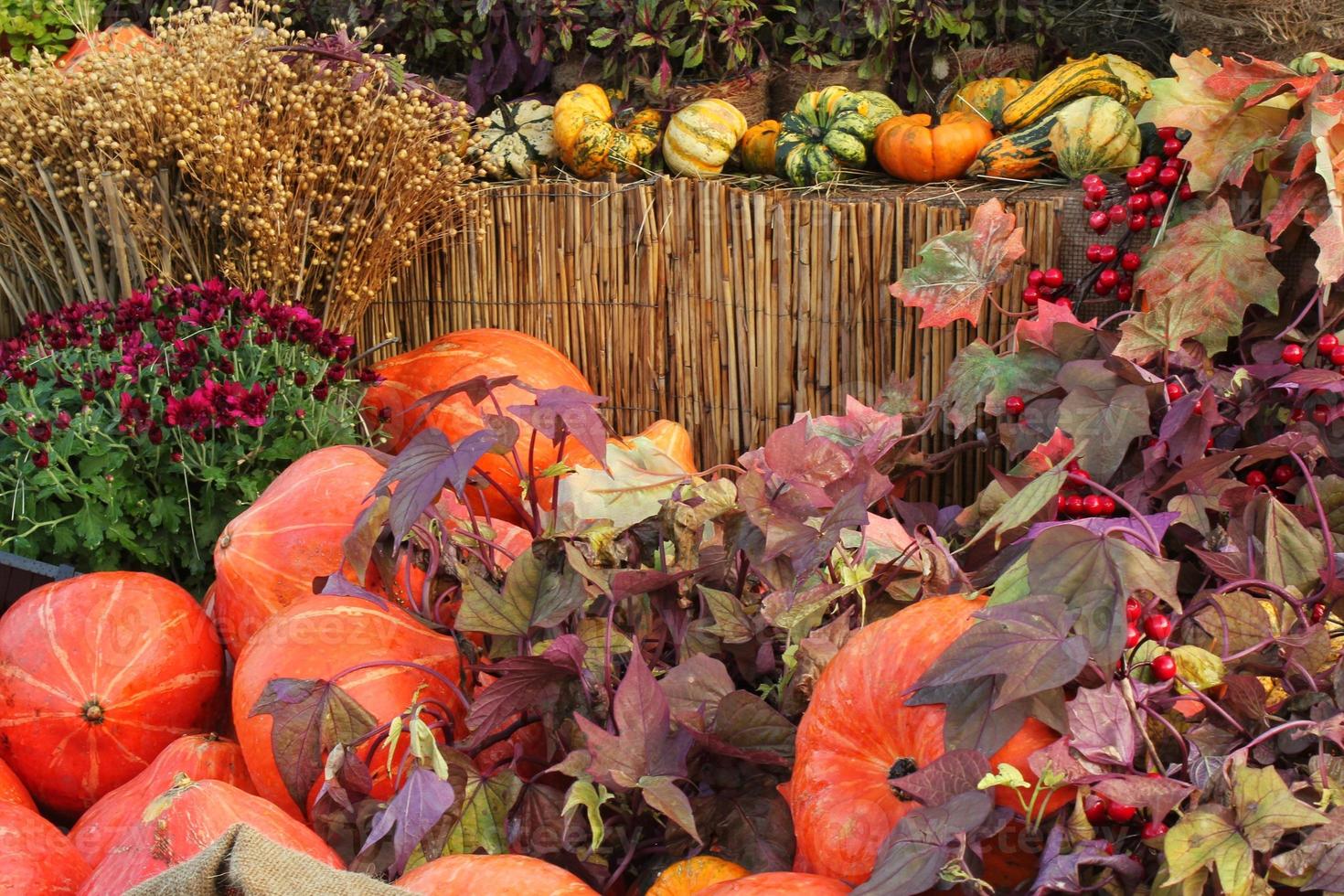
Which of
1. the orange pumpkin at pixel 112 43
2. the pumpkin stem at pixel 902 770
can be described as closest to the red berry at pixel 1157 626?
the pumpkin stem at pixel 902 770

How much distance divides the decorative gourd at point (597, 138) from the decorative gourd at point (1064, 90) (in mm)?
755

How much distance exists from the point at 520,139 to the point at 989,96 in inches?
40.1

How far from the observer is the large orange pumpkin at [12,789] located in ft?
5.26

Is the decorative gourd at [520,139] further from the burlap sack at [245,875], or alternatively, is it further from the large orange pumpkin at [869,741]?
the burlap sack at [245,875]

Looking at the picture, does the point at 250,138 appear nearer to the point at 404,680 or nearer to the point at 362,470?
the point at 362,470

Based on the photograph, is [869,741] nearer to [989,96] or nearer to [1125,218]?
[1125,218]

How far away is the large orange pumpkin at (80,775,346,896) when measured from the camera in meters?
1.13

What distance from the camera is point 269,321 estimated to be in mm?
2207

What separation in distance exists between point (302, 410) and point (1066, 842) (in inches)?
60.4

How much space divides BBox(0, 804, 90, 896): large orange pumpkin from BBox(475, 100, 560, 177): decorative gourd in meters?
1.75

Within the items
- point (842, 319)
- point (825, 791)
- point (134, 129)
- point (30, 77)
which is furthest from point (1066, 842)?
point (30, 77)

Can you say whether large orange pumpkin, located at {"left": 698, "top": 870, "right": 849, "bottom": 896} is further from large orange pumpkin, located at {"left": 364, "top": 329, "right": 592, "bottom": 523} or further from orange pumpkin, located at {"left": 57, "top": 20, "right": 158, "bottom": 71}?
orange pumpkin, located at {"left": 57, "top": 20, "right": 158, "bottom": 71}

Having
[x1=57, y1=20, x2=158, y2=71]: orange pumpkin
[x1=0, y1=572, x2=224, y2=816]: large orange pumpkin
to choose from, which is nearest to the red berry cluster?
[x1=0, y1=572, x2=224, y2=816]: large orange pumpkin

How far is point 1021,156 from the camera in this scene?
232cm
